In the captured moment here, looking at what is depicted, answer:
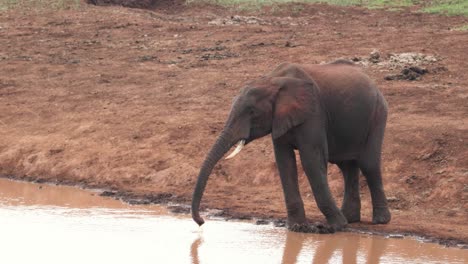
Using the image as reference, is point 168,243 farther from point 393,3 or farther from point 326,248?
point 393,3

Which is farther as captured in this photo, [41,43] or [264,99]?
[41,43]

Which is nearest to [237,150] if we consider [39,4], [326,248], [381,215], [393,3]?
[326,248]

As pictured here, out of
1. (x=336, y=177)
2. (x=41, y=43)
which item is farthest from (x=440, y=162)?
(x=41, y=43)

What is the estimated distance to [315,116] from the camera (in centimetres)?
1188

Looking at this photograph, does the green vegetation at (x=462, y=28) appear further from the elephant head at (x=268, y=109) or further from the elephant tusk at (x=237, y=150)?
the elephant tusk at (x=237, y=150)

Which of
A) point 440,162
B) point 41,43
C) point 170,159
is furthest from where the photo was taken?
point 41,43

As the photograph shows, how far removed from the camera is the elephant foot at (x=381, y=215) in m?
12.5

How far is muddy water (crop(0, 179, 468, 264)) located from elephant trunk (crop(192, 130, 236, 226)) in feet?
1.38

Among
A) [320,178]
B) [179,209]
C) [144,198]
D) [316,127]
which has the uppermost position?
[316,127]

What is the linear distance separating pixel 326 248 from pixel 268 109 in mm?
1744

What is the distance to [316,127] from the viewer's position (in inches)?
468

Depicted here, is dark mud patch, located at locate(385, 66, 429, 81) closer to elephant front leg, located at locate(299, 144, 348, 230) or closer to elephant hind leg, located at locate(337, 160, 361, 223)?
elephant hind leg, located at locate(337, 160, 361, 223)

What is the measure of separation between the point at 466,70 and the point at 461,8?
331 inches

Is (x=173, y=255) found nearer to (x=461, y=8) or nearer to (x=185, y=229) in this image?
(x=185, y=229)
